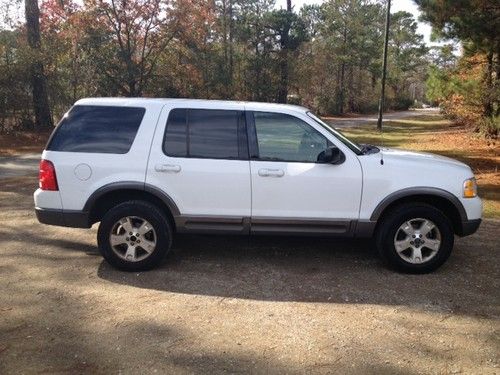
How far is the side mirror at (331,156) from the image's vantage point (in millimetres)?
4934

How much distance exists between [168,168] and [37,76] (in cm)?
1703

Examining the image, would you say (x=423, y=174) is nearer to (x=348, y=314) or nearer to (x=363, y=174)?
(x=363, y=174)

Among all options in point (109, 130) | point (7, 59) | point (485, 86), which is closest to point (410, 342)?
point (109, 130)

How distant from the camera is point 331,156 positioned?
495 centimetres

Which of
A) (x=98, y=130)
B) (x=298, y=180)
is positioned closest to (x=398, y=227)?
(x=298, y=180)

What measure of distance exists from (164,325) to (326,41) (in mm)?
48834

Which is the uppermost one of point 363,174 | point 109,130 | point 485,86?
point 485,86

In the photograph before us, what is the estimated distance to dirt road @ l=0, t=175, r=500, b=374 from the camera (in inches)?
137

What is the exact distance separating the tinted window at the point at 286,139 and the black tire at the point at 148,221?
4.23 feet

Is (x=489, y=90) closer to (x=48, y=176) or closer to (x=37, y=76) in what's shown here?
(x=48, y=176)

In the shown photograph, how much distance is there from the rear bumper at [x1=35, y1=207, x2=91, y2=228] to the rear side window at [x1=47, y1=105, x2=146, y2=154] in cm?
67

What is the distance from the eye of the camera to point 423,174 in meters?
5.03

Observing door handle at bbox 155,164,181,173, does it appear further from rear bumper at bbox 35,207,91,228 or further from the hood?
the hood

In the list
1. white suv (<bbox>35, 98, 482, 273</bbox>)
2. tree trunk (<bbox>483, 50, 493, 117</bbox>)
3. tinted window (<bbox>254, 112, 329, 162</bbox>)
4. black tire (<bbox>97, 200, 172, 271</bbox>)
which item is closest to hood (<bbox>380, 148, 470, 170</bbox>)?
white suv (<bbox>35, 98, 482, 273</bbox>)
